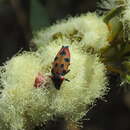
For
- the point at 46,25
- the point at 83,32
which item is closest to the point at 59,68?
the point at 83,32

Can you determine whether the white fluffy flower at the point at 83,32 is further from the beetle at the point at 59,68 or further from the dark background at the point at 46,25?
the dark background at the point at 46,25

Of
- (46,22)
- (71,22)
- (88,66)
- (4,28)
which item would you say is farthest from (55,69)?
(4,28)

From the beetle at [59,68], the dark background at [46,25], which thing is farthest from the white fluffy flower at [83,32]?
the dark background at [46,25]

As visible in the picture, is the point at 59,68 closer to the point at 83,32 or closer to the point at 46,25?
the point at 83,32

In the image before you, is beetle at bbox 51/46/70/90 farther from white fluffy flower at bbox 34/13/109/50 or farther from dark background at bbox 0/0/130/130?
dark background at bbox 0/0/130/130

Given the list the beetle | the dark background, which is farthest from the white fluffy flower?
the dark background

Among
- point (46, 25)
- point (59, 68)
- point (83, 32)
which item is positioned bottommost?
point (59, 68)
